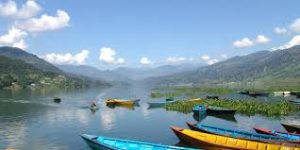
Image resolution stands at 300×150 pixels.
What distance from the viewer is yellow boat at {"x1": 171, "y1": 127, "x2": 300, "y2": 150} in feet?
143

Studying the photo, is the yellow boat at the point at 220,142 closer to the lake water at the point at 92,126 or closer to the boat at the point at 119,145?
the lake water at the point at 92,126

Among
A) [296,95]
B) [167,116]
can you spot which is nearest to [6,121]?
[167,116]

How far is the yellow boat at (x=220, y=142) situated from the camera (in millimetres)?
43562

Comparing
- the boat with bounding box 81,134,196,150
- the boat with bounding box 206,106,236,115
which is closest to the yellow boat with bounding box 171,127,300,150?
the boat with bounding box 81,134,196,150

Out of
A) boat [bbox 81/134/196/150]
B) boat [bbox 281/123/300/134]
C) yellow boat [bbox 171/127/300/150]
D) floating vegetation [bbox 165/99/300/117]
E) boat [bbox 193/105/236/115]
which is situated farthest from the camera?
floating vegetation [bbox 165/99/300/117]

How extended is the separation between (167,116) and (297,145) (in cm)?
4544

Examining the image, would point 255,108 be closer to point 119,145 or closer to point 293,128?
point 293,128

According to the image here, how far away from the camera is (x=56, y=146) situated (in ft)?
176

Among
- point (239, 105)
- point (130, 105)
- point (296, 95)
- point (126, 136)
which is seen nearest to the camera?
point (126, 136)

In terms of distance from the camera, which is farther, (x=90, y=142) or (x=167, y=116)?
(x=167, y=116)

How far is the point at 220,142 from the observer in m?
48.1

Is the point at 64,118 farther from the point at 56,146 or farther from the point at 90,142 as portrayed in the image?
the point at 90,142

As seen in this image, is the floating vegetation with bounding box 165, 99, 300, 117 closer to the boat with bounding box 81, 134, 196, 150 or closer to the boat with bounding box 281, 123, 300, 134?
the boat with bounding box 281, 123, 300, 134

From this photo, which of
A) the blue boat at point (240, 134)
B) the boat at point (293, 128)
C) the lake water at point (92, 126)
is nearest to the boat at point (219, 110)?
the lake water at point (92, 126)
